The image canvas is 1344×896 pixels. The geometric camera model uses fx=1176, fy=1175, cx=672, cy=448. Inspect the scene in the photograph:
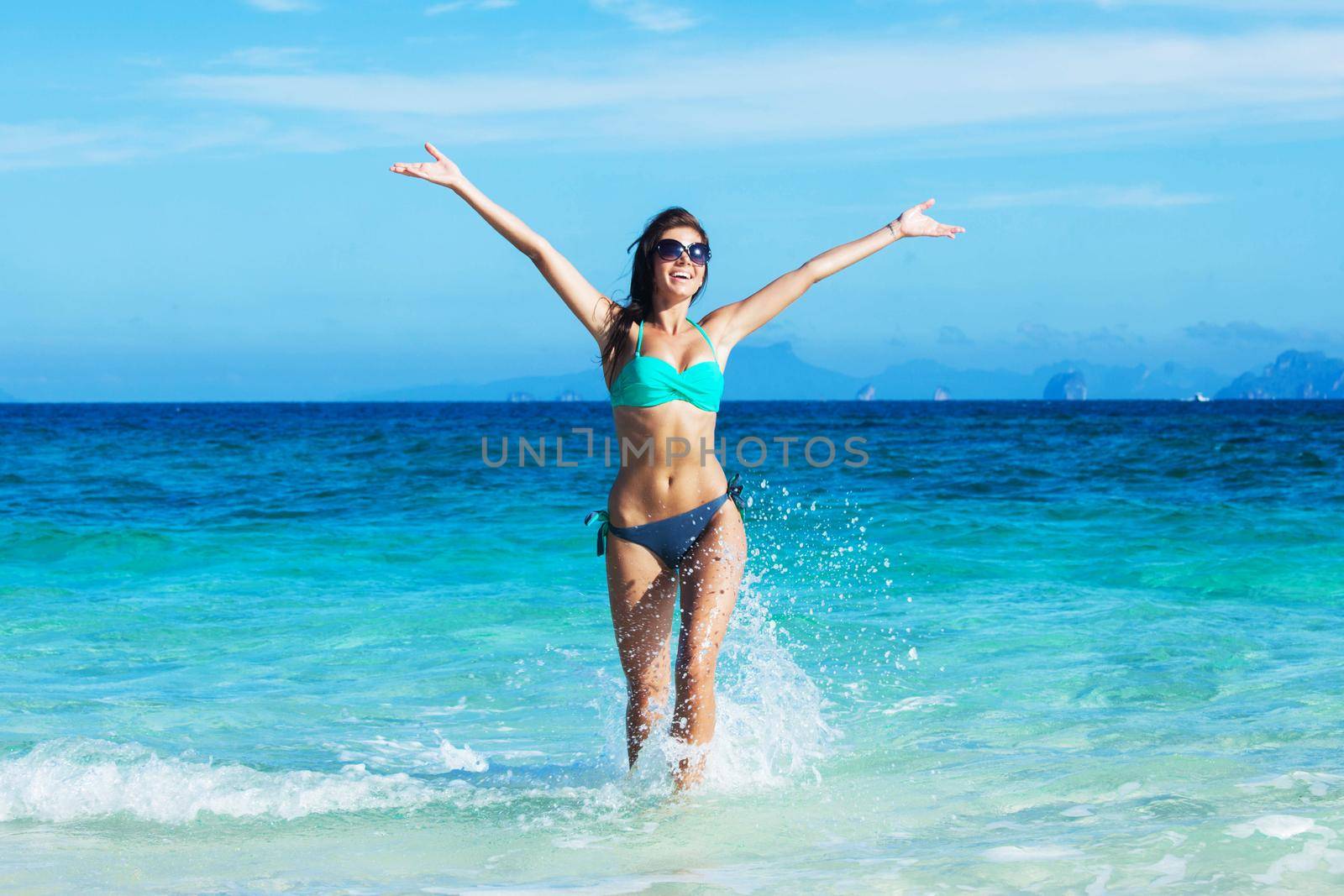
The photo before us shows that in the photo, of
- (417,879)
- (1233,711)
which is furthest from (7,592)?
(1233,711)

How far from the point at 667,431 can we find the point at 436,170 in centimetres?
133

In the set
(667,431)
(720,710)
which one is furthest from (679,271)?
(720,710)

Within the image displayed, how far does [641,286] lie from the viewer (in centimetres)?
448

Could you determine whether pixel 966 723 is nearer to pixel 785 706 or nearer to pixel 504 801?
pixel 785 706

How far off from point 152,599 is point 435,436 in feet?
98.0

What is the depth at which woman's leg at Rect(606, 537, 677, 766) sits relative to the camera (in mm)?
4461

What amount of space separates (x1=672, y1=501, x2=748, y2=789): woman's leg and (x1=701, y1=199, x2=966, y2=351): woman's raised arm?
0.68 metres

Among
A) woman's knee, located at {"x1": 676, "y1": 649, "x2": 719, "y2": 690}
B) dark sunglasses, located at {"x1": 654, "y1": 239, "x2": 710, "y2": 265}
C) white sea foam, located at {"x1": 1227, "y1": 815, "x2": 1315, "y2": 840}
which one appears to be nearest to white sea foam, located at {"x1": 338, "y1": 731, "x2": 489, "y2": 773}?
woman's knee, located at {"x1": 676, "y1": 649, "x2": 719, "y2": 690}

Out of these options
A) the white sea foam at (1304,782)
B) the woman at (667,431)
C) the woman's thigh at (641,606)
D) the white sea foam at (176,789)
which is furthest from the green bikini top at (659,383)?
the white sea foam at (1304,782)

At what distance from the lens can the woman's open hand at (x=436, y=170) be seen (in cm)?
445

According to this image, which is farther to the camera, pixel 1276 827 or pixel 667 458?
pixel 667 458

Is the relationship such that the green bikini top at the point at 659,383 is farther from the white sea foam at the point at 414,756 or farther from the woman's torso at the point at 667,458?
the white sea foam at the point at 414,756

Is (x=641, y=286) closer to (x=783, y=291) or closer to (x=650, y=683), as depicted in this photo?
(x=783, y=291)

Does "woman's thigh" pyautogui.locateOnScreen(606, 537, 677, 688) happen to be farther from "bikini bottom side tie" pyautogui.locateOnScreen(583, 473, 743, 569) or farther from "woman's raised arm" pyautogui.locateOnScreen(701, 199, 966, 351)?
"woman's raised arm" pyautogui.locateOnScreen(701, 199, 966, 351)
